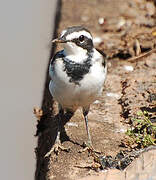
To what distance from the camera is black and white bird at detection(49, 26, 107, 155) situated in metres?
5.23

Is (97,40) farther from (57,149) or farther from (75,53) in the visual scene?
(57,149)

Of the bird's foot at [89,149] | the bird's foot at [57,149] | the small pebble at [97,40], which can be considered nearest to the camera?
the bird's foot at [89,149]

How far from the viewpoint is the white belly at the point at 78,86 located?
523cm

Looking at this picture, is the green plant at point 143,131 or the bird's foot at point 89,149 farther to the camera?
the bird's foot at point 89,149

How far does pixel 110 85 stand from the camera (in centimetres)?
653

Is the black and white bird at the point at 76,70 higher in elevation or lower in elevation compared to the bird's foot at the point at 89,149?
higher

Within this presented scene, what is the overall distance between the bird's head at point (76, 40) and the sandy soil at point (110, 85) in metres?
0.83

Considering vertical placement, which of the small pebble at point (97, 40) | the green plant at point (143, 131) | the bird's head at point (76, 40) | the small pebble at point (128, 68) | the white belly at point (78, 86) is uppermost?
the bird's head at point (76, 40)

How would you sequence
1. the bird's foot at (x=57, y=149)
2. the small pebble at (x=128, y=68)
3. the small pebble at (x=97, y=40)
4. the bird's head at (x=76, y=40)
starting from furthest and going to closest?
Result: 1. the small pebble at (x=97, y=40)
2. the small pebble at (x=128, y=68)
3. the bird's foot at (x=57, y=149)
4. the bird's head at (x=76, y=40)

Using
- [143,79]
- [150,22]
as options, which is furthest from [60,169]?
[150,22]

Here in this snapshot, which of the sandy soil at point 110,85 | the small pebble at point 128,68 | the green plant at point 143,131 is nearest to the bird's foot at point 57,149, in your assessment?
the sandy soil at point 110,85

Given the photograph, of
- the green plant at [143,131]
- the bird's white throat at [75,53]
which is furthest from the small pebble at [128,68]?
the bird's white throat at [75,53]

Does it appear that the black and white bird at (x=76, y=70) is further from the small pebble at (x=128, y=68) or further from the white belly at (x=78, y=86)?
the small pebble at (x=128, y=68)

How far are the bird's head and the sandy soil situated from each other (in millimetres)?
832
